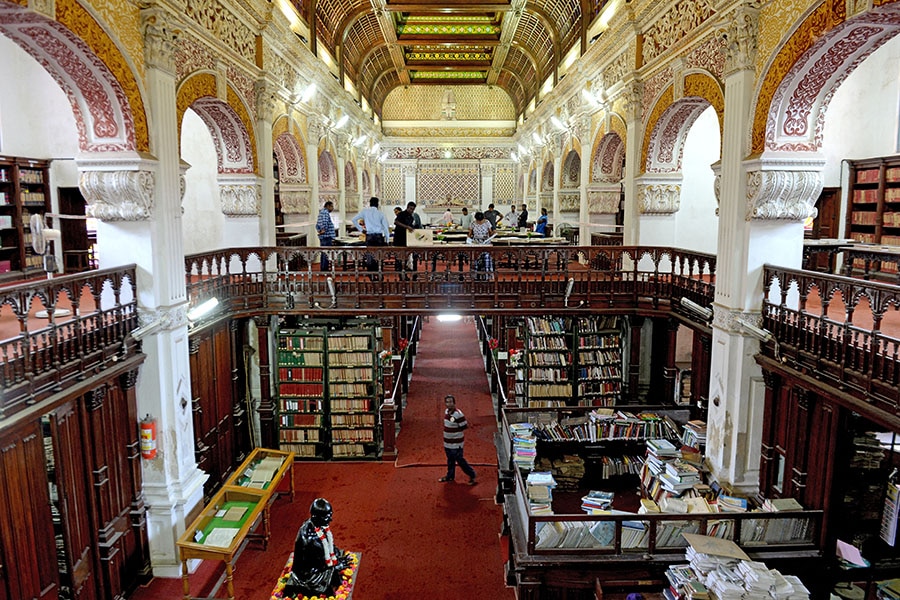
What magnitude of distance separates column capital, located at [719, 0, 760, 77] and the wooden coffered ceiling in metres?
5.98

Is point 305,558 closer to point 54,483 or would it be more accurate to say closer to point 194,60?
point 54,483

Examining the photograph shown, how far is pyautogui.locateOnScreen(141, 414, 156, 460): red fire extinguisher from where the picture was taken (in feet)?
20.2

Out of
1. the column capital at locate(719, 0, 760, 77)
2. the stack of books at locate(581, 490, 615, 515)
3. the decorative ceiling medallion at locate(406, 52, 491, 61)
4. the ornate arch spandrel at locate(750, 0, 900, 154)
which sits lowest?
the stack of books at locate(581, 490, 615, 515)

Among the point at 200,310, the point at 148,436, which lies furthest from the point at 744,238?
the point at 148,436

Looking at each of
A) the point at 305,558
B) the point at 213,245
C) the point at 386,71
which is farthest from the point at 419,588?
the point at 386,71

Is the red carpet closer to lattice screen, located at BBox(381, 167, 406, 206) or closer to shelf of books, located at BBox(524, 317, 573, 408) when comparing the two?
shelf of books, located at BBox(524, 317, 573, 408)

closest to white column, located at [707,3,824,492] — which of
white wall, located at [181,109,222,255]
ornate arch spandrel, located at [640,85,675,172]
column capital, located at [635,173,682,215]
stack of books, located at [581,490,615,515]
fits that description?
stack of books, located at [581,490,615,515]

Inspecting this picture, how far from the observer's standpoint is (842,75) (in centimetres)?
525

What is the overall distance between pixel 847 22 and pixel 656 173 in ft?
14.9

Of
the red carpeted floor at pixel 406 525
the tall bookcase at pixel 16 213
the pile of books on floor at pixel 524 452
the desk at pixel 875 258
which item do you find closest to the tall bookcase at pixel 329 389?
the red carpeted floor at pixel 406 525

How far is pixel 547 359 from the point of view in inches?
404

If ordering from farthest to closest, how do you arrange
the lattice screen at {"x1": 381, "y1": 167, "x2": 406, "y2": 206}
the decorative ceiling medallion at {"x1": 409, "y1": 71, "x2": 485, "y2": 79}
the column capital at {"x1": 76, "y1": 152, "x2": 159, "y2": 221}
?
the lattice screen at {"x1": 381, "y1": 167, "x2": 406, "y2": 206} < the decorative ceiling medallion at {"x1": 409, "y1": 71, "x2": 485, "y2": 79} < the column capital at {"x1": 76, "y1": 152, "x2": 159, "y2": 221}

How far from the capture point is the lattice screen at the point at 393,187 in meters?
24.8

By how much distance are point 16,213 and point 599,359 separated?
30.2 feet
